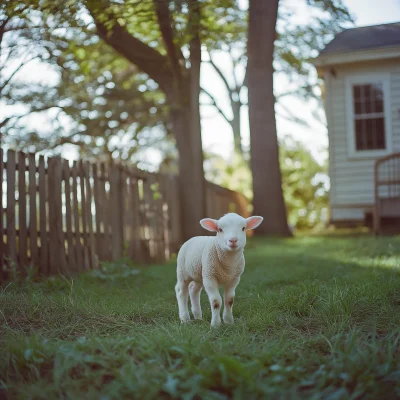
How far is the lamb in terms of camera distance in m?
4.33

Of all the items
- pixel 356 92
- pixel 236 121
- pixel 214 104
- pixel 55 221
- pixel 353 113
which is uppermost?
pixel 214 104

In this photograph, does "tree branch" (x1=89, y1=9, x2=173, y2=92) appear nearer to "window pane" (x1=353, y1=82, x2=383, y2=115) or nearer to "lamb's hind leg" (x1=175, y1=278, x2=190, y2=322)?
"window pane" (x1=353, y1=82, x2=383, y2=115)

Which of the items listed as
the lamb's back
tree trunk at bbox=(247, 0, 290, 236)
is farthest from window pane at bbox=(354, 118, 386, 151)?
the lamb's back

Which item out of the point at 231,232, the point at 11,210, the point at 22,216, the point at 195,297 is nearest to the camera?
the point at 231,232

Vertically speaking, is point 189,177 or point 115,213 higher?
point 189,177

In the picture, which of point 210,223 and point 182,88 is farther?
point 182,88

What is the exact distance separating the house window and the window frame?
74 mm

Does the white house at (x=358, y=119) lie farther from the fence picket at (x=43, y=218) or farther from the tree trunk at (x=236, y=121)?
the tree trunk at (x=236, y=121)

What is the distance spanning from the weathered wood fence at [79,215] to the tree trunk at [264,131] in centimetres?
261

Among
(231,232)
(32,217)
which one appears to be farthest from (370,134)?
(231,232)

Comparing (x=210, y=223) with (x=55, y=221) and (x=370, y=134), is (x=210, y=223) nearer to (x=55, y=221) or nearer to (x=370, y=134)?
(x=55, y=221)

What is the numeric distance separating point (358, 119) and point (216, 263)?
1029cm

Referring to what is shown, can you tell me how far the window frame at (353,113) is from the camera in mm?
13383

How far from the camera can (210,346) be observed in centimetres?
335
